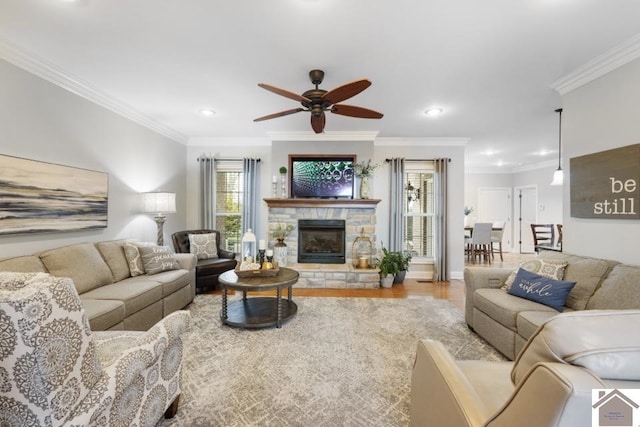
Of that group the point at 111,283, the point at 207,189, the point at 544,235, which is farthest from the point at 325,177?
the point at 544,235

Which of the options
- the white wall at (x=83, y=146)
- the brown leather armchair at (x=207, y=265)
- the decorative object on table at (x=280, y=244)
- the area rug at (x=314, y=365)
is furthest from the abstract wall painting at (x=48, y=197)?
the decorative object on table at (x=280, y=244)

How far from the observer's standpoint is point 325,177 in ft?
15.9

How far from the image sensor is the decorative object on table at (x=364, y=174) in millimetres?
4742

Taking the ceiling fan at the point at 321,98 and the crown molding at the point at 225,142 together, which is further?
the crown molding at the point at 225,142

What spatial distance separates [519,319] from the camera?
2117 mm


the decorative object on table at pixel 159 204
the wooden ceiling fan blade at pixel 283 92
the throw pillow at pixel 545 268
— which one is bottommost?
the throw pillow at pixel 545 268

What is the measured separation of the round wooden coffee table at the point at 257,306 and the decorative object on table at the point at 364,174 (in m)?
2.18

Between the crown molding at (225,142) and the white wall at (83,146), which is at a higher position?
the crown molding at (225,142)

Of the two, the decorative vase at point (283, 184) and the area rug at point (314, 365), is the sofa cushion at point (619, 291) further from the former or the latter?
the decorative vase at point (283, 184)

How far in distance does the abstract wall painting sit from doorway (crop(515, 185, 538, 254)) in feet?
31.6

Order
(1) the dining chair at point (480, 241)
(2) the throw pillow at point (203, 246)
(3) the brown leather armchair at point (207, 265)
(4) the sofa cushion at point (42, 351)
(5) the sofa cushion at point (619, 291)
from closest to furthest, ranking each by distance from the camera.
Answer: (4) the sofa cushion at point (42, 351), (5) the sofa cushion at point (619, 291), (3) the brown leather armchair at point (207, 265), (2) the throw pillow at point (203, 246), (1) the dining chair at point (480, 241)

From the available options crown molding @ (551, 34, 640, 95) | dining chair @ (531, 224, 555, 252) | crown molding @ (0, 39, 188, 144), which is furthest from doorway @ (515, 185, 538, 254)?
crown molding @ (0, 39, 188, 144)

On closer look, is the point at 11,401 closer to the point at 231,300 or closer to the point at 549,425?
the point at 549,425

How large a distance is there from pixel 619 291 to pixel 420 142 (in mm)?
3681
